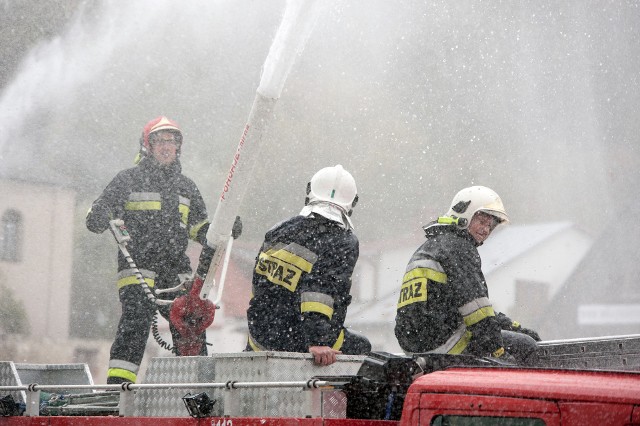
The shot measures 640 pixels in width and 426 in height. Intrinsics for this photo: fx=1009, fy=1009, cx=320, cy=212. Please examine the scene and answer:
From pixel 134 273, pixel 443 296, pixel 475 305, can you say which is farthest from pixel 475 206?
pixel 134 273

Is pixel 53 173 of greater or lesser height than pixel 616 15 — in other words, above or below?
below

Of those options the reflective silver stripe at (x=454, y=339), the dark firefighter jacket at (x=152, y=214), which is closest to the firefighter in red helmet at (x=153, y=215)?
the dark firefighter jacket at (x=152, y=214)

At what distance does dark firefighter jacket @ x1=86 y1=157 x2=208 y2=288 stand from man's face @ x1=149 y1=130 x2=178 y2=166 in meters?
0.05

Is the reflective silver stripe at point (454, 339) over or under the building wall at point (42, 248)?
under

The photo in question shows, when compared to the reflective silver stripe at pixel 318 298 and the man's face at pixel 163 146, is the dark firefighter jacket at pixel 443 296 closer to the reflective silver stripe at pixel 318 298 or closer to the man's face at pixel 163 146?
the reflective silver stripe at pixel 318 298

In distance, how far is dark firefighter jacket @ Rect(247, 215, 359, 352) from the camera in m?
5.28

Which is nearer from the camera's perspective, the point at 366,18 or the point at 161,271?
the point at 161,271

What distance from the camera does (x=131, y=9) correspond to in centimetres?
4038

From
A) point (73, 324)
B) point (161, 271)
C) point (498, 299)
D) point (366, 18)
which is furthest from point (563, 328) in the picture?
point (161, 271)

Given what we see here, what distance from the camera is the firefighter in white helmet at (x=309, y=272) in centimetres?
523

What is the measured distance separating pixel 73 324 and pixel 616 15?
2811cm

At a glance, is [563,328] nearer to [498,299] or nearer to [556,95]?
[498,299]

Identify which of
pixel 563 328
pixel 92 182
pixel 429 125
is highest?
pixel 429 125

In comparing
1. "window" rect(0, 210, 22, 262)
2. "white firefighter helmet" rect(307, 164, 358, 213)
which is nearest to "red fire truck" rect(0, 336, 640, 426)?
"white firefighter helmet" rect(307, 164, 358, 213)
